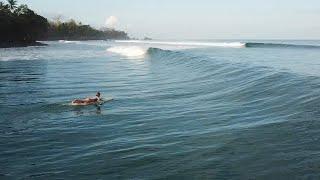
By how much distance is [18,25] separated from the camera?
9538cm

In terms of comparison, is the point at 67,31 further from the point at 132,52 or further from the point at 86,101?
the point at 86,101

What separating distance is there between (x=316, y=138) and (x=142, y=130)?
17.2 ft

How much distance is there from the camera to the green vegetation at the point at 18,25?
9200cm

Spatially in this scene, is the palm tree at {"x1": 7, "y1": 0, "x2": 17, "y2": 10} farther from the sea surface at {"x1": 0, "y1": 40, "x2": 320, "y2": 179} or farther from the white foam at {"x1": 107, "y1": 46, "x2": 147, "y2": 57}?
the sea surface at {"x1": 0, "y1": 40, "x2": 320, "y2": 179}

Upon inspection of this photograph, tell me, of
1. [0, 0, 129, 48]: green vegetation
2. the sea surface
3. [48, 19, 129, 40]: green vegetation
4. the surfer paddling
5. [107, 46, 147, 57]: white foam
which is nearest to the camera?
the sea surface

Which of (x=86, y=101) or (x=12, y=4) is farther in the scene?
(x=12, y=4)

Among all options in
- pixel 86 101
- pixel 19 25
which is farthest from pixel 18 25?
pixel 86 101

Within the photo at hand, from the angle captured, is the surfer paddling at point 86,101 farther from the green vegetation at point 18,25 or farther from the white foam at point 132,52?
the green vegetation at point 18,25

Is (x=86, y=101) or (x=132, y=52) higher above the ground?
(x=86, y=101)

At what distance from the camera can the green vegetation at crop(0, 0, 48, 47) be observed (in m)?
92.0

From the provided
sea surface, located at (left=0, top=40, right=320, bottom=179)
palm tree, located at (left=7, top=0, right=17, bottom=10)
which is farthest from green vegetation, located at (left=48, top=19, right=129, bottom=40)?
sea surface, located at (left=0, top=40, right=320, bottom=179)

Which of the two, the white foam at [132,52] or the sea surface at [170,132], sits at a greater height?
the sea surface at [170,132]

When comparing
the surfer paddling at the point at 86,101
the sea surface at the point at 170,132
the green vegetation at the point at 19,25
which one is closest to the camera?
the sea surface at the point at 170,132

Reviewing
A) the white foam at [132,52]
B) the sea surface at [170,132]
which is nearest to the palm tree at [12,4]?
the white foam at [132,52]
